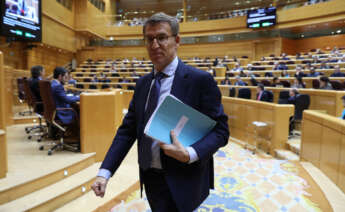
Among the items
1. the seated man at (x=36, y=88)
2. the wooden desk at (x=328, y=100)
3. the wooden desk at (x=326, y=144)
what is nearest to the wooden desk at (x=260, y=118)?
the wooden desk at (x=326, y=144)

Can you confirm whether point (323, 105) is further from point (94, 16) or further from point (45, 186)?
point (94, 16)

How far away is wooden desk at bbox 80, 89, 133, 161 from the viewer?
2898mm

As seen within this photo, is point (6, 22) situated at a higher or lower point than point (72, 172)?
higher

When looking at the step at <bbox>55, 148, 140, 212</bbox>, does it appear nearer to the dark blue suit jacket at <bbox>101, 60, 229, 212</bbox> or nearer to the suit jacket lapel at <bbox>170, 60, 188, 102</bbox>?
the dark blue suit jacket at <bbox>101, 60, 229, 212</bbox>

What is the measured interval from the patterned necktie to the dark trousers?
0.17 ft

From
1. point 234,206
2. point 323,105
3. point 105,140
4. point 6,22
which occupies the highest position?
point 6,22

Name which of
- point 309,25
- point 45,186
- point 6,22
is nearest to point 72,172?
point 45,186

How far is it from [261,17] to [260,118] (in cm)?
1040

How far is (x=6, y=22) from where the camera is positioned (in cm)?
726

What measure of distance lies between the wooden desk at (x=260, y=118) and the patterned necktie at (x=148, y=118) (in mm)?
3743

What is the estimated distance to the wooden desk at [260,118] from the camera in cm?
423

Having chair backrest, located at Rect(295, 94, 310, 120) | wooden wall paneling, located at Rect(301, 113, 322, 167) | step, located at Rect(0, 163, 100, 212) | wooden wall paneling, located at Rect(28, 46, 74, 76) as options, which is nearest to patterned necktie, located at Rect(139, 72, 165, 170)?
step, located at Rect(0, 163, 100, 212)

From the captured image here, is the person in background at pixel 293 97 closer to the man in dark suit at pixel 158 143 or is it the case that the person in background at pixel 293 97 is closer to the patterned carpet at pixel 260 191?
the patterned carpet at pixel 260 191

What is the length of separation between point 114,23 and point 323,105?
570 inches
